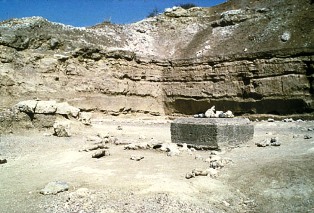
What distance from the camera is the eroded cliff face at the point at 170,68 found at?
16.7 m

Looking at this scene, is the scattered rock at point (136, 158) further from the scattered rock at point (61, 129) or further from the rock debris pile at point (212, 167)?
the scattered rock at point (61, 129)

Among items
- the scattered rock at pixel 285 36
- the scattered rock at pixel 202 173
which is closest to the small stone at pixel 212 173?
the scattered rock at pixel 202 173

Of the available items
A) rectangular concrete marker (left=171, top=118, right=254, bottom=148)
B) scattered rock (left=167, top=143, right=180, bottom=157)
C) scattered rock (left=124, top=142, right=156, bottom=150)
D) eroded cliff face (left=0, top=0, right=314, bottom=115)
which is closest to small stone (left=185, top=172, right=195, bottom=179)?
scattered rock (left=167, top=143, right=180, bottom=157)

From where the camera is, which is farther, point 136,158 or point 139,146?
point 139,146

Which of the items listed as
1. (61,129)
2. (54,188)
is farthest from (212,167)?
(61,129)

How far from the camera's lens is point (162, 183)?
502 centimetres

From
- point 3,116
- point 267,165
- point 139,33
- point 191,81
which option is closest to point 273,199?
point 267,165

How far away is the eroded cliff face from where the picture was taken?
54.6ft

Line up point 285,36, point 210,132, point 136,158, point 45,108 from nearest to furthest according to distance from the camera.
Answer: point 136,158 < point 210,132 < point 45,108 < point 285,36

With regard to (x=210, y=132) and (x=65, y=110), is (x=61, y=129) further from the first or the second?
(x=210, y=132)

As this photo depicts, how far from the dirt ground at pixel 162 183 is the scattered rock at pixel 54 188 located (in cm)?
8

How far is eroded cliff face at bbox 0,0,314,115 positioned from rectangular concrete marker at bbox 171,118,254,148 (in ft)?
29.1

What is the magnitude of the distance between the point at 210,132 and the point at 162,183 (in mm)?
3356

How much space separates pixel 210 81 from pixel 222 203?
50.6ft
